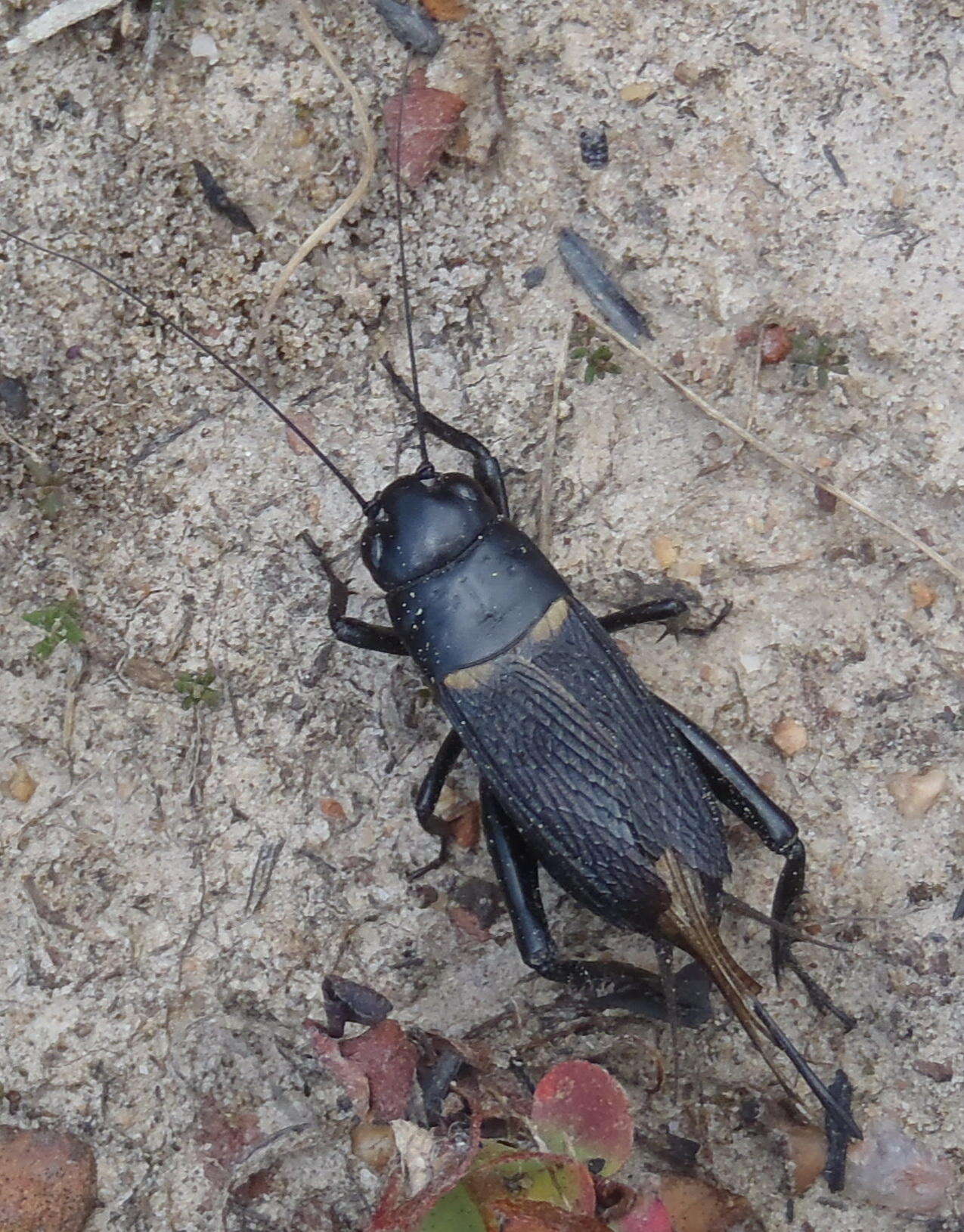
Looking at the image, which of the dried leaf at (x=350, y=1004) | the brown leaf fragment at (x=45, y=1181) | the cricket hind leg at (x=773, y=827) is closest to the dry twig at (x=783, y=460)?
the cricket hind leg at (x=773, y=827)

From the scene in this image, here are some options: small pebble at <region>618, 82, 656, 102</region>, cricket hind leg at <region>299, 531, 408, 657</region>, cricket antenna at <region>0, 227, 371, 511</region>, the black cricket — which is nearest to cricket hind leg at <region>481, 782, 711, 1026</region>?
the black cricket

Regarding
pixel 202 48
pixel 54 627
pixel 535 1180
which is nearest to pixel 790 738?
pixel 535 1180

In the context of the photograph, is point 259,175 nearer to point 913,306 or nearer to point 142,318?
point 142,318

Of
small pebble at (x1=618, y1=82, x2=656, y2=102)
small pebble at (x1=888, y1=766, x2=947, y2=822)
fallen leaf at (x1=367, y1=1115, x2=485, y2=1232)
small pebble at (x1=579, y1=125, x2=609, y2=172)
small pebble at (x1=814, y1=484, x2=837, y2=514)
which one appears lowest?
small pebble at (x1=888, y1=766, x2=947, y2=822)

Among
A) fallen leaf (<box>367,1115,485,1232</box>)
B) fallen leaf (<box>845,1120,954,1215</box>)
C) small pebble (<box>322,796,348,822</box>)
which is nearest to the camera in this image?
fallen leaf (<box>367,1115,485,1232</box>)

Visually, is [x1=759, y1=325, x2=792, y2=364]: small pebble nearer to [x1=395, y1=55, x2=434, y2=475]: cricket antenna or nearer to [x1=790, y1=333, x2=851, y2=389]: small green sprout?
[x1=790, y1=333, x2=851, y2=389]: small green sprout

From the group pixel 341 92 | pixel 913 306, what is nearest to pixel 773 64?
pixel 913 306
